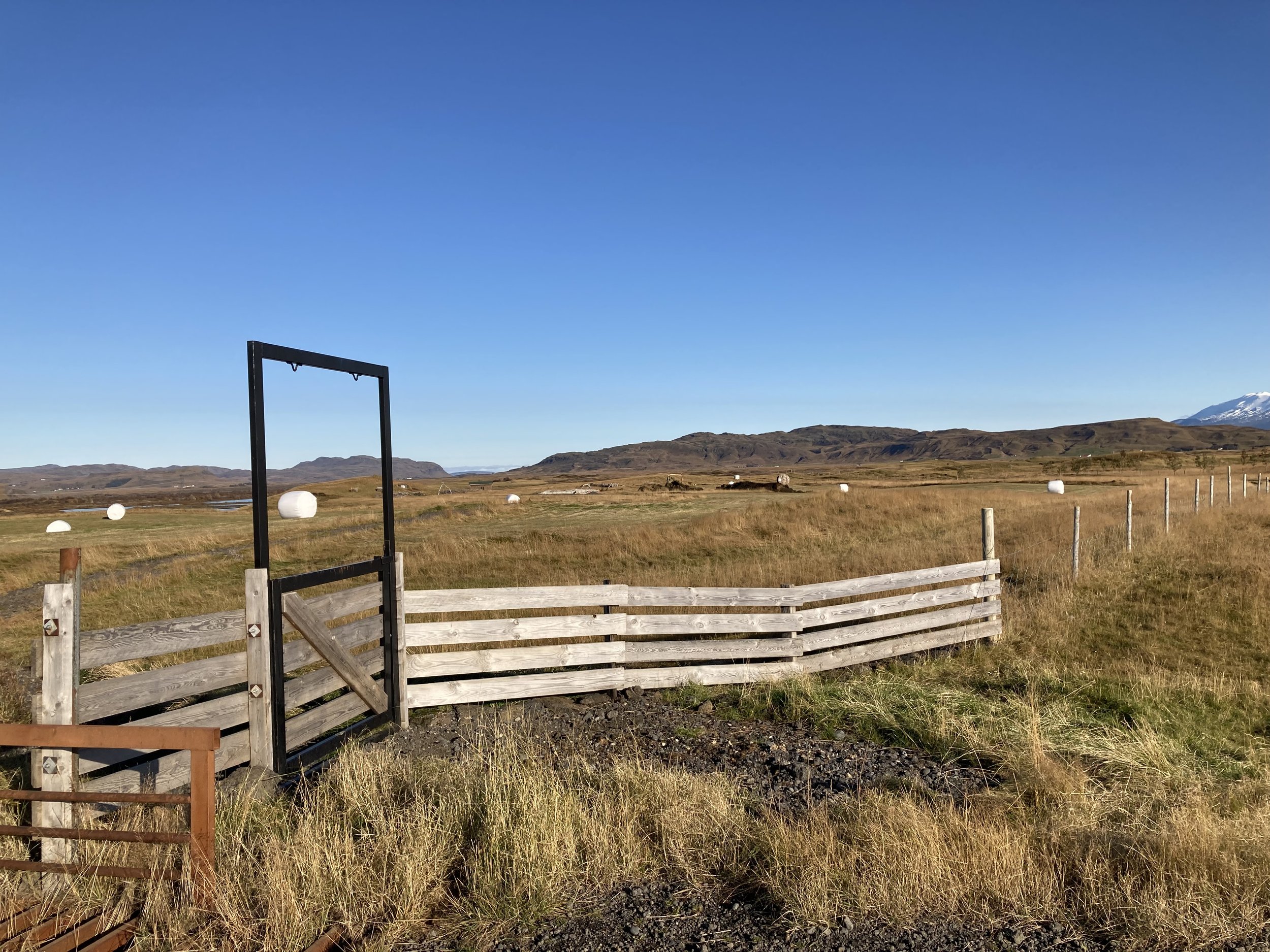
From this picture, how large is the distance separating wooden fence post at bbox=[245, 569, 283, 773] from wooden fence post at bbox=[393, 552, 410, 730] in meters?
1.81

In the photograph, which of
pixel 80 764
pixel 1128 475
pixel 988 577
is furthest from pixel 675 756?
pixel 1128 475

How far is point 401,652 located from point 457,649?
318 cm

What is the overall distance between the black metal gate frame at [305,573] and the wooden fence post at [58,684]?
1.20 m

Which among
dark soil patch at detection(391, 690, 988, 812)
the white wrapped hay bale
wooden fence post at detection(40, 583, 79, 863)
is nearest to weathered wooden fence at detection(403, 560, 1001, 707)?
dark soil patch at detection(391, 690, 988, 812)

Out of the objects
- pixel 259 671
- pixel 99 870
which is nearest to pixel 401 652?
pixel 259 671

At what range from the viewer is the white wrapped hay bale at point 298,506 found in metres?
45.6

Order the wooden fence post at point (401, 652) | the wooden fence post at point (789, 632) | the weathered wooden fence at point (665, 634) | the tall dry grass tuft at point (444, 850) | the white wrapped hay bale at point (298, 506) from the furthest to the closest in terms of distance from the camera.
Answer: the white wrapped hay bale at point (298, 506)
the wooden fence post at point (789, 632)
the weathered wooden fence at point (665, 634)
the wooden fence post at point (401, 652)
the tall dry grass tuft at point (444, 850)

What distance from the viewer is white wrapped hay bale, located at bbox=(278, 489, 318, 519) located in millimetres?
45594

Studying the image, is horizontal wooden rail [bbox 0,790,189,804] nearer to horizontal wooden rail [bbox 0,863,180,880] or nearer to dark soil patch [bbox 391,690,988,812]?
horizontal wooden rail [bbox 0,863,180,880]

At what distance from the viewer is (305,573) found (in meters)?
7.25

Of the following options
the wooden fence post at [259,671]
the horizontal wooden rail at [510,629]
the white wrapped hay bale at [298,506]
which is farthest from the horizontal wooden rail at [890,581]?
the white wrapped hay bale at [298,506]

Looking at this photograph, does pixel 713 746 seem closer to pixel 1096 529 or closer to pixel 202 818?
pixel 202 818

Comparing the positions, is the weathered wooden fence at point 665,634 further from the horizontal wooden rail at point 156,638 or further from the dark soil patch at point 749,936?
the dark soil patch at point 749,936

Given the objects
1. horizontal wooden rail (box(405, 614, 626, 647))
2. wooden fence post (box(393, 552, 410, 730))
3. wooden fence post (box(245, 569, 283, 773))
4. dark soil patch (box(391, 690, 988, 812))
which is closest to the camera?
dark soil patch (box(391, 690, 988, 812))
